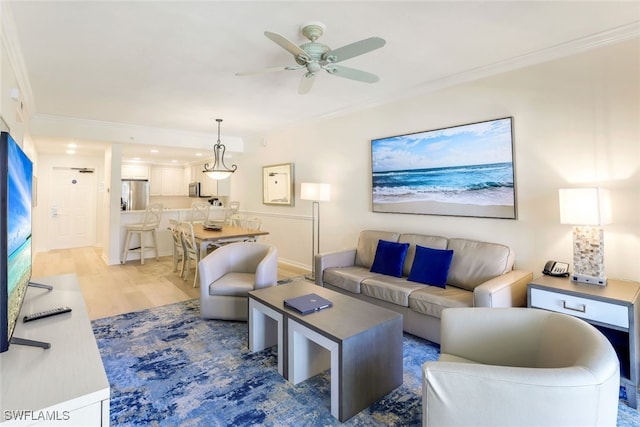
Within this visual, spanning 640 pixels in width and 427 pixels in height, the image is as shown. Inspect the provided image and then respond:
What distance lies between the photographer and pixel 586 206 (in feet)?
7.77

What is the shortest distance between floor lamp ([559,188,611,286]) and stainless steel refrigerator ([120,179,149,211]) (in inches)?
365

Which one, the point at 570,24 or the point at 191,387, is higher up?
the point at 570,24

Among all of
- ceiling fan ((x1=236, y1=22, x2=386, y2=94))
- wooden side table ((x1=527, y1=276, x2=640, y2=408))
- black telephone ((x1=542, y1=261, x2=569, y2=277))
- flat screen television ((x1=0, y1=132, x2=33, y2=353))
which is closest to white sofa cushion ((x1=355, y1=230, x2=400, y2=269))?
black telephone ((x1=542, y1=261, x2=569, y2=277))

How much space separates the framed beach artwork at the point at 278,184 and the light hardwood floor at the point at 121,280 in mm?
1327

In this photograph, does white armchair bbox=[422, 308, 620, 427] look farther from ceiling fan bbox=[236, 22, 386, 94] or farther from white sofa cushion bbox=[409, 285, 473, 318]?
ceiling fan bbox=[236, 22, 386, 94]

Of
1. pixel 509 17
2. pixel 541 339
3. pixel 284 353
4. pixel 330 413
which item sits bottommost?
pixel 330 413

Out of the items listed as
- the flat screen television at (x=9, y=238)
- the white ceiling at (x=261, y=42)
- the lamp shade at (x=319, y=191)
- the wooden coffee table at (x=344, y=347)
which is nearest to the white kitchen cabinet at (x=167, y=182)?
the white ceiling at (x=261, y=42)

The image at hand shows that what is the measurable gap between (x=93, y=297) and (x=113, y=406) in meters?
2.70

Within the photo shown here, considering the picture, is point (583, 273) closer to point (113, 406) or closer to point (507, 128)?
point (507, 128)

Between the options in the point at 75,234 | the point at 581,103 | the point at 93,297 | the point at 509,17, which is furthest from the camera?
the point at 75,234

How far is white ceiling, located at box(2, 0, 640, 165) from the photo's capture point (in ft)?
Answer: 7.23

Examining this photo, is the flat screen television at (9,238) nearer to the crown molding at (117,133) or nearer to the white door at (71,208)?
the crown molding at (117,133)

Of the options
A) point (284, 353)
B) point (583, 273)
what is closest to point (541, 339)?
point (583, 273)

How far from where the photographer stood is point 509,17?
7.58 ft
